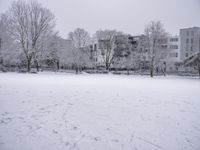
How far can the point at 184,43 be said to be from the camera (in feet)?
255

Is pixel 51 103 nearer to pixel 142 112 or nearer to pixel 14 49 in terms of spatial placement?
pixel 142 112

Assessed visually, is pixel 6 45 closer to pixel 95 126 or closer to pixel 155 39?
pixel 155 39

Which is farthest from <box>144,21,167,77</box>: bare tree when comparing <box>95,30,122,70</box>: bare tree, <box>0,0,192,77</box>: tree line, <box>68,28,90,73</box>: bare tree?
<box>68,28,90,73</box>: bare tree

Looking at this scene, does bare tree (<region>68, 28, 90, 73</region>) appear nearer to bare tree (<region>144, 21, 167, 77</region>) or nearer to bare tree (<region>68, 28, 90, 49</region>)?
bare tree (<region>68, 28, 90, 49</region>)

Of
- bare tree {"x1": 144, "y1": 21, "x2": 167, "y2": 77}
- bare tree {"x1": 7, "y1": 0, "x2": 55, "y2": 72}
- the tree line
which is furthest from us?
bare tree {"x1": 144, "y1": 21, "x2": 167, "y2": 77}

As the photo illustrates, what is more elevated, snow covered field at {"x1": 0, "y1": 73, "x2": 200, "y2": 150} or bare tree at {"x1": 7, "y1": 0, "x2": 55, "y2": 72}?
bare tree at {"x1": 7, "y1": 0, "x2": 55, "y2": 72}

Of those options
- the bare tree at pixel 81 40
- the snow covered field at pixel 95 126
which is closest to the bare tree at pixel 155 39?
the bare tree at pixel 81 40

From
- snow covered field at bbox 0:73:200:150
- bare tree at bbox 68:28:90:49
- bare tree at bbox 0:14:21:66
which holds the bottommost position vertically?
snow covered field at bbox 0:73:200:150

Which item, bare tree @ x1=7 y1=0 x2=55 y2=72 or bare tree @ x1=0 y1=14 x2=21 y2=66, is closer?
bare tree @ x1=7 y1=0 x2=55 y2=72

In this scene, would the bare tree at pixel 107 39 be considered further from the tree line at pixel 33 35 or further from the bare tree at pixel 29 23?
the bare tree at pixel 29 23

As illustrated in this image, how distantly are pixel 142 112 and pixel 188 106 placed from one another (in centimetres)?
316

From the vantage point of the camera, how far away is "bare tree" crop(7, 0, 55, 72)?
39031 millimetres

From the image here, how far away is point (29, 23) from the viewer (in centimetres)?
4041

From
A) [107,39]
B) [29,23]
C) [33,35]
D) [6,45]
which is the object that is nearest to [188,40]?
[107,39]
